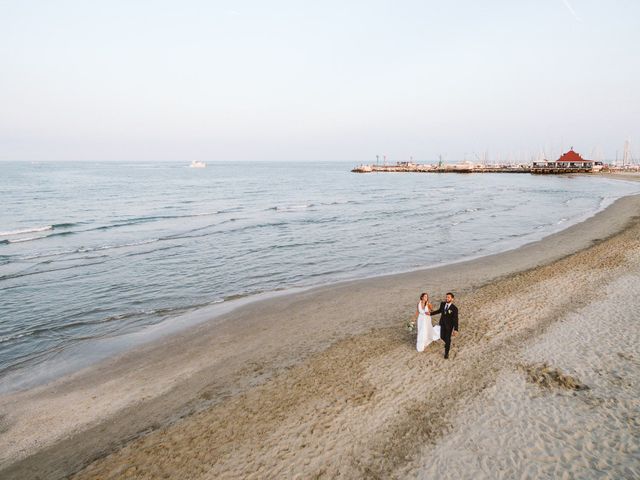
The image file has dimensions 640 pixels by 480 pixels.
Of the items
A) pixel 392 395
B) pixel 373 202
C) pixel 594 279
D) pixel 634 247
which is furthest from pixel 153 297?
pixel 373 202

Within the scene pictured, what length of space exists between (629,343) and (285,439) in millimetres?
10145

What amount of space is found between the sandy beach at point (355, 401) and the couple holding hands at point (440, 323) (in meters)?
0.36

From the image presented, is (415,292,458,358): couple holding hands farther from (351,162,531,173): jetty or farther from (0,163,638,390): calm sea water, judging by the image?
(351,162,531,173): jetty

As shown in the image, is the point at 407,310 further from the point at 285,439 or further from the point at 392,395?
the point at 285,439

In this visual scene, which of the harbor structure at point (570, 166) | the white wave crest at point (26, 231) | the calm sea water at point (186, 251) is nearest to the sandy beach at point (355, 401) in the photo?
the calm sea water at point (186, 251)

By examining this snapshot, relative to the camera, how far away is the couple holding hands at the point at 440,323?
10438 mm

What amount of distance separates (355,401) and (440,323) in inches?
136

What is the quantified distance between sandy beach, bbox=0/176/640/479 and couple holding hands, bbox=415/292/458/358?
357 millimetres

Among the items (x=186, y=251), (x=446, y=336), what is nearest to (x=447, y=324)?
(x=446, y=336)

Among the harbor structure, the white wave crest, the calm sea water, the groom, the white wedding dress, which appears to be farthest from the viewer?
the harbor structure

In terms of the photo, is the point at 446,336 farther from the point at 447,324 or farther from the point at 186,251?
the point at 186,251

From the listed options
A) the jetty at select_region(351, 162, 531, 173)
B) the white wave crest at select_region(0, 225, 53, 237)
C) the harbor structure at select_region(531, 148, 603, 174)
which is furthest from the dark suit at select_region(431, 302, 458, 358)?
the jetty at select_region(351, 162, 531, 173)

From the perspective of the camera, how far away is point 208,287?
19.0 m

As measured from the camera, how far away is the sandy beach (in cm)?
709
